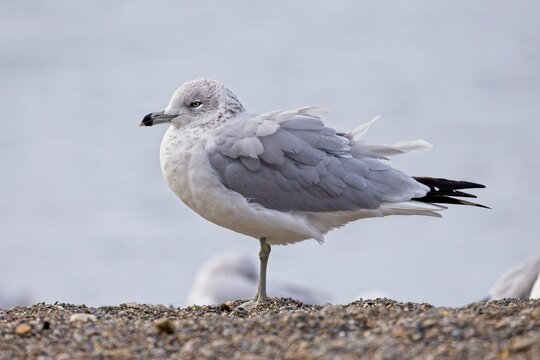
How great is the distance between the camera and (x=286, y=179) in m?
6.70

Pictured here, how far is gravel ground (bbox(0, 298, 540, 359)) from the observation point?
14.3 feet

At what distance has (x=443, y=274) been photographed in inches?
505

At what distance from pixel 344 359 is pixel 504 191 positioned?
10863 millimetres

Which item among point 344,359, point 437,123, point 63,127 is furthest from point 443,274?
point 344,359

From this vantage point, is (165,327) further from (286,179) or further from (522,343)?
(286,179)

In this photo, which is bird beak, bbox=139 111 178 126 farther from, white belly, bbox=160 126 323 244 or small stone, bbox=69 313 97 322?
small stone, bbox=69 313 97 322

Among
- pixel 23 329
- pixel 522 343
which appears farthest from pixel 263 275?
pixel 522 343

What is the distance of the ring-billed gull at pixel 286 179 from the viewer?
661 centimetres

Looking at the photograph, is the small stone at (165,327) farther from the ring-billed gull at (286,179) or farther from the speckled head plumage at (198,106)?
the speckled head plumage at (198,106)

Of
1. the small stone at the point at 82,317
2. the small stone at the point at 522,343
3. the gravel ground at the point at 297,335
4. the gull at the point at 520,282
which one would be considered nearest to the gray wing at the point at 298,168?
the gravel ground at the point at 297,335

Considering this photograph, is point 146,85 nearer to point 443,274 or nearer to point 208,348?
point 443,274

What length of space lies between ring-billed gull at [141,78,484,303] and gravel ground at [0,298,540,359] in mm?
1203

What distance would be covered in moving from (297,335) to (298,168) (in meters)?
2.04

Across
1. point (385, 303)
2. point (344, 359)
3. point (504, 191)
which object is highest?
point (504, 191)
